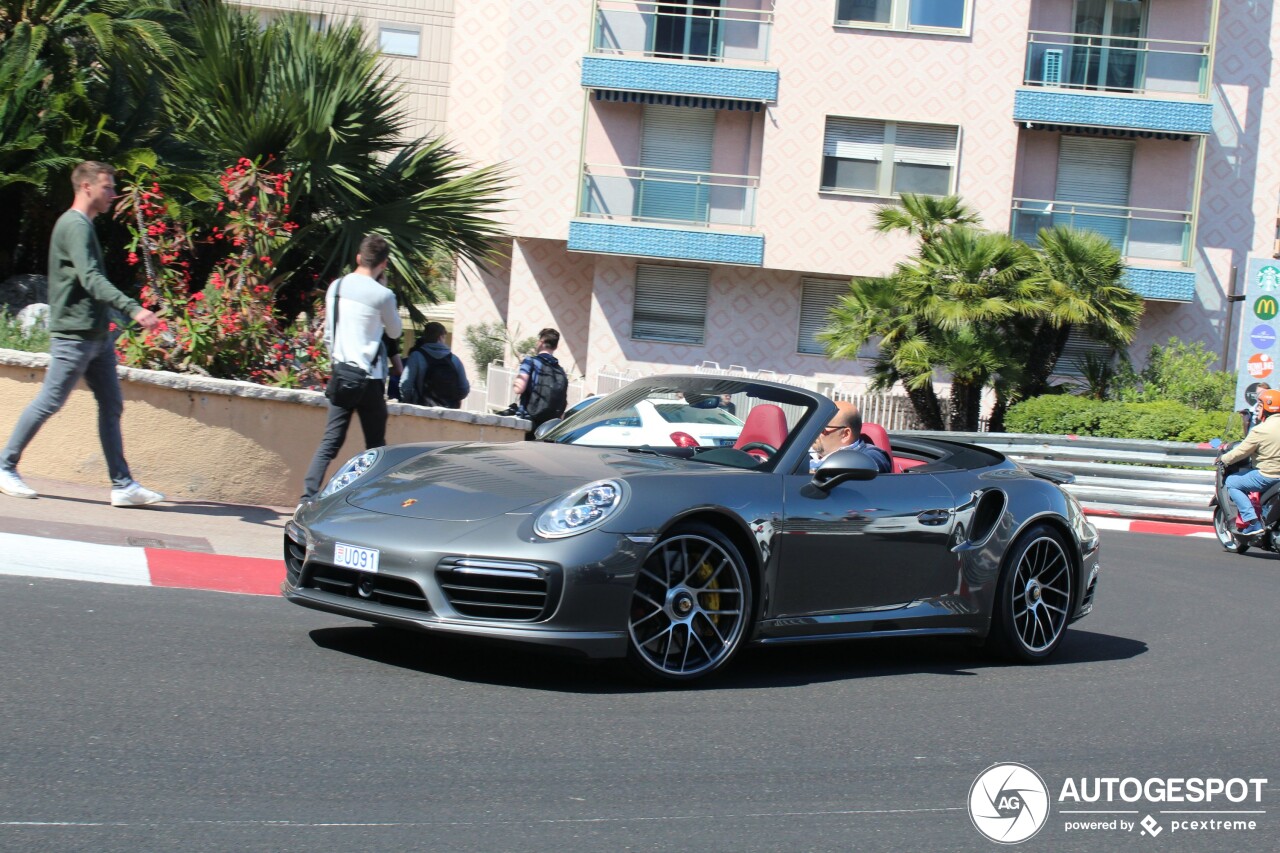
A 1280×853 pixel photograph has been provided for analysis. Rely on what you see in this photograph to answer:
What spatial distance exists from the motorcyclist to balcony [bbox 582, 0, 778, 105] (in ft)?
47.3

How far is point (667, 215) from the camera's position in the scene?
90.4ft

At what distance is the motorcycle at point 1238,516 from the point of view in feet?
Answer: 48.3

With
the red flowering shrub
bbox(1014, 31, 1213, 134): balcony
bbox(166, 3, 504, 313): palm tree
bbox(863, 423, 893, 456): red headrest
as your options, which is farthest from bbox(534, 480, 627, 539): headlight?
bbox(1014, 31, 1213, 134): balcony

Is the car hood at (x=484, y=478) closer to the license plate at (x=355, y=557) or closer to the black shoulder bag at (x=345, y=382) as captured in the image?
the license plate at (x=355, y=557)

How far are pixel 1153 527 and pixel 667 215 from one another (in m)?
12.7

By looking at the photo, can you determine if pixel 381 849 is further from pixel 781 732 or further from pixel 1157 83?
pixel 1157 83

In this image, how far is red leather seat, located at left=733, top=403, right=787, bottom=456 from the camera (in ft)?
21.6

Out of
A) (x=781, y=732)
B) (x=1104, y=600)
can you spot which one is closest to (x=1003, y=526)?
(x=781, y=732)

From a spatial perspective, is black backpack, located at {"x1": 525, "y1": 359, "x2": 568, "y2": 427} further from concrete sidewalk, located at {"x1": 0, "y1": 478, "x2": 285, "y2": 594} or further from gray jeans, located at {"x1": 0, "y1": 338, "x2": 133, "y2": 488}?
gray jeans, located at {"x1": 0, "y1": 338, "x2": 133, "y2": 488}

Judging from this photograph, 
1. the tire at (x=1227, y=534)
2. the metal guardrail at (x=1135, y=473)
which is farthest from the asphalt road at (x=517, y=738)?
the metal guardrail at (x=1135, y=473)

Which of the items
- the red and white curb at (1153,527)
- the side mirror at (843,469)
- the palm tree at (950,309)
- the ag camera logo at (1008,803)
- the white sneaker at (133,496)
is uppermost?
the palm tree at (950,309)

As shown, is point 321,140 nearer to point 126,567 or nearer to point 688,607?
point 126,567

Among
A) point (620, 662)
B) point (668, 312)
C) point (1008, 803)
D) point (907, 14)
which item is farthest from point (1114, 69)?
point (1008, 803)

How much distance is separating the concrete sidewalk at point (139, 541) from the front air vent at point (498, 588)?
2.27 meters
